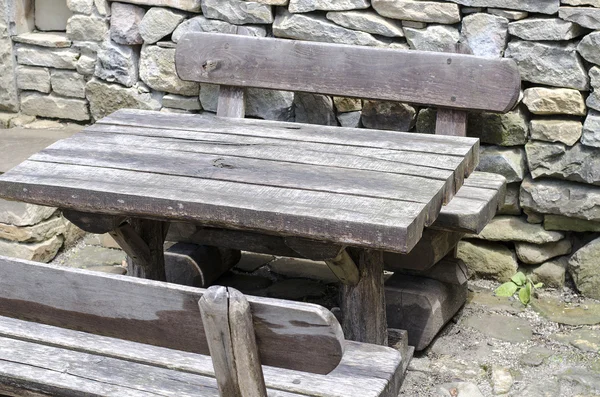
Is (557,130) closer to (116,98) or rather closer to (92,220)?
(92,220)

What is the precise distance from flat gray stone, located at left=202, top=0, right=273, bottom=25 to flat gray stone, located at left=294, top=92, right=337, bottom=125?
1.28ft

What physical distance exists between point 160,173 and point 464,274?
4.61ft

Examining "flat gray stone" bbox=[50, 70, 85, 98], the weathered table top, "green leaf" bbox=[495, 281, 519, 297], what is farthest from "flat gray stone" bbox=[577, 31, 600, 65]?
"flat gray stone" bbox=[50, 70, 85, 98]

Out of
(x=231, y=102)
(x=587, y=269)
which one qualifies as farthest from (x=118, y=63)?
(x=587, y=269)

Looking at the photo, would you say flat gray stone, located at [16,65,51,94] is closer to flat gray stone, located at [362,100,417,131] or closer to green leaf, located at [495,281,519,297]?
flat gray stone, located at [362,100,417,131]

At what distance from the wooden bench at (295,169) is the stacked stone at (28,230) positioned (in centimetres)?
87

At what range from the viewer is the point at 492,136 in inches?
156

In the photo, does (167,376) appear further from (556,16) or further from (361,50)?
(556,16)

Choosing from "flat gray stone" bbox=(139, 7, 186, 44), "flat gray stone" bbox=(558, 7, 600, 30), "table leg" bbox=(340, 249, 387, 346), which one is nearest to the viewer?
"table leg" bbox=(340, 249, 387, 346)

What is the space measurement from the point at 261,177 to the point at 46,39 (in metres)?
2.30

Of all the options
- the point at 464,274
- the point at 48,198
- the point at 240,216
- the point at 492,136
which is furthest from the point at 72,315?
the point at 492,136

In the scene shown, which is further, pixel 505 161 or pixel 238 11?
pixel 238 11

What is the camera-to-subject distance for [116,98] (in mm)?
4625

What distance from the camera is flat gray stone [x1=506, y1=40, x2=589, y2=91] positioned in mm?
3736
